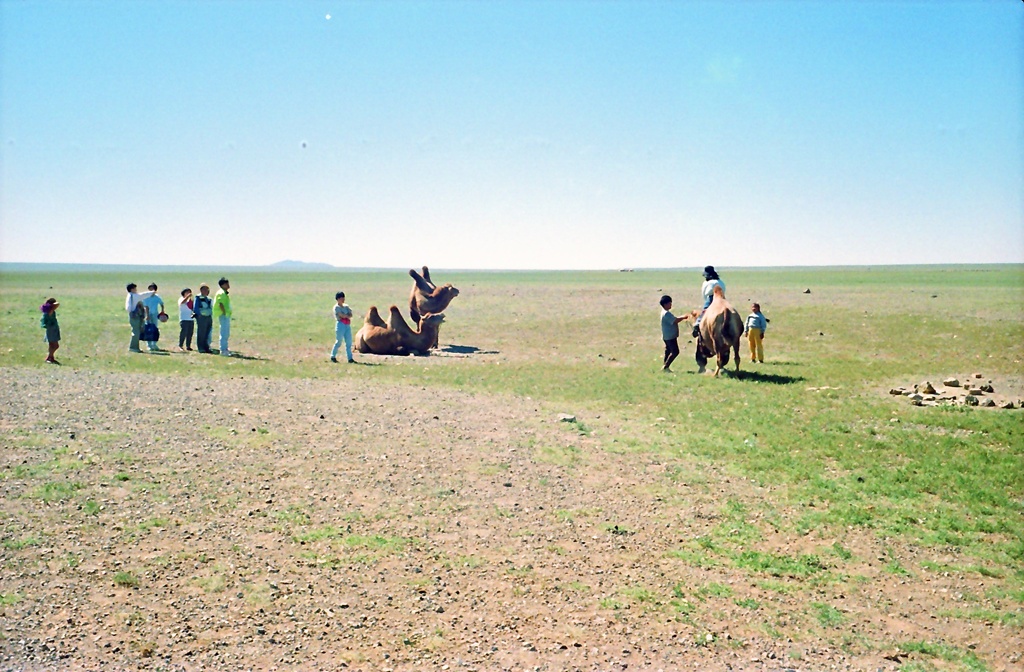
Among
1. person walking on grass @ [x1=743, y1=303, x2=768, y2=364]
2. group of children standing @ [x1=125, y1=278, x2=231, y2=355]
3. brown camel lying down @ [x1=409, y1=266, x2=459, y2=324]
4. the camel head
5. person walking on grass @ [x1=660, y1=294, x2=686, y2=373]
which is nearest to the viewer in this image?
person walking on grass @ [x1=660, y1=294, x2=686, y2=373]

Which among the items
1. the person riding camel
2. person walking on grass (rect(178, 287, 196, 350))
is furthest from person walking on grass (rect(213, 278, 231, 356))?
the person riding camel

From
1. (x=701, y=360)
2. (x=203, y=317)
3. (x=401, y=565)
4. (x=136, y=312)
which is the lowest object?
(x=401, y=565)

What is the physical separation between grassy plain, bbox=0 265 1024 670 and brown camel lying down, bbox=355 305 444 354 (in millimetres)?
1099

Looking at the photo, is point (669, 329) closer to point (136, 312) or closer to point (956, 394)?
point (956, 394)

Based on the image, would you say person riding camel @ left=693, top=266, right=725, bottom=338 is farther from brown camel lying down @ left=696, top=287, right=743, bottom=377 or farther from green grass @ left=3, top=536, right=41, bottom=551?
green grass @ left=3, top=536, right=41, bottom=551

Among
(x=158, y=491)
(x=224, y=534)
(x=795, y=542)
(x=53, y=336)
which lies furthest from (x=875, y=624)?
(x=53, y=336)

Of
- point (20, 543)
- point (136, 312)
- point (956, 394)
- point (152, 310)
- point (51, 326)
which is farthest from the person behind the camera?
point (152, 310)

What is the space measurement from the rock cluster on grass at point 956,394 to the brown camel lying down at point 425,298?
46.9ft

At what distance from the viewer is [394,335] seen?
24500 mm

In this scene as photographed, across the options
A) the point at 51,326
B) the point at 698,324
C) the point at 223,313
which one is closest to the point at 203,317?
the point at 223,313

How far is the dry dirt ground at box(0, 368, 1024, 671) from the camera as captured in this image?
256 inches

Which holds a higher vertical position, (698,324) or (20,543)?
(698,324)

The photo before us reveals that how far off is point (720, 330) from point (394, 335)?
9.88 m

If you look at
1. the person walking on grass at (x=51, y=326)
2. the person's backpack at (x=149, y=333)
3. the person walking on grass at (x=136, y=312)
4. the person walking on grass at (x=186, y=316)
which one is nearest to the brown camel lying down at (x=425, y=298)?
the person walking on grass at (x=186, y=316)
